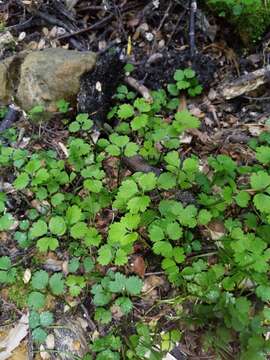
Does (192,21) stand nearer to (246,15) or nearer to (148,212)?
(246,15)

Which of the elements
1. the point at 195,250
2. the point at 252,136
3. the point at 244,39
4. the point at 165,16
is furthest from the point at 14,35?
the point at 195,250

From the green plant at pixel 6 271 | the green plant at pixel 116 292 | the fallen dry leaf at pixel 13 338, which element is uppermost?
the green plant at pixel 116 292

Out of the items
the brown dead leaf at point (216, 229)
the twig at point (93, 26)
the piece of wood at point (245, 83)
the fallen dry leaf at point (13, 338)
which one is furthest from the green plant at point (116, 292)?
the twig at point (93, 26)

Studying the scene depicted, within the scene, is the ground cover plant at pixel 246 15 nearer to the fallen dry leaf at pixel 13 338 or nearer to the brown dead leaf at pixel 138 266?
the brown dead leaf at pixel 138 266

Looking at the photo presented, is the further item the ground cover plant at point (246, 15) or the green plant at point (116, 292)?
the ground cover plant at point (246, 15)

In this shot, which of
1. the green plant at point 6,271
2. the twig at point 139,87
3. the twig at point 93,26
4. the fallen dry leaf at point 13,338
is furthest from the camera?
the twig at point 93,26

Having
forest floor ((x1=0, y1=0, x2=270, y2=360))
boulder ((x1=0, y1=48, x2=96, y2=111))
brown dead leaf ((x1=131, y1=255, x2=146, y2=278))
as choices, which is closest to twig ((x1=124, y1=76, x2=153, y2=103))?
forest floor ((x1=0, y1=0, x2=270, y2=360))

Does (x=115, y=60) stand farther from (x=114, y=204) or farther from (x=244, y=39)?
(x=114, y=204)
